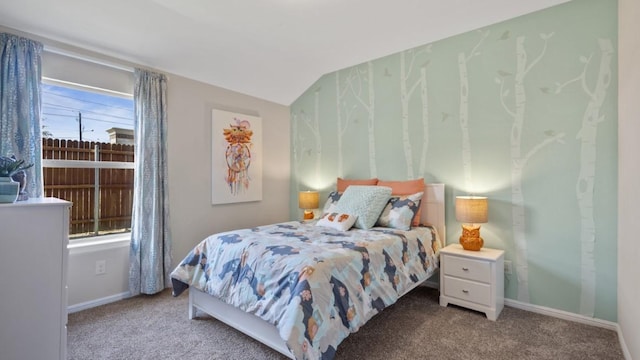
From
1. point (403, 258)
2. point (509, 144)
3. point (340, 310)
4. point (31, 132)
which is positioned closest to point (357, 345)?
point (340, 310)

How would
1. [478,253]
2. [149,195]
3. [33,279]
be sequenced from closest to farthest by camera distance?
[33,279], [478,253], [149,195]

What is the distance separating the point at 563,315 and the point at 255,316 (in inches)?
95.7

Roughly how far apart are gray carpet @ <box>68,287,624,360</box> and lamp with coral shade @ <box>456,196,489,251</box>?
564mm

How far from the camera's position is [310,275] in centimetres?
160

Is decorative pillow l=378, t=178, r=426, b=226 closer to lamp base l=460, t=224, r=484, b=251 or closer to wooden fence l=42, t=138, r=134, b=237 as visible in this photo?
lamp base l=460, t=224, r=484, b=251

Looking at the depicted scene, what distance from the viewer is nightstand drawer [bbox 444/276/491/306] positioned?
2.37 m

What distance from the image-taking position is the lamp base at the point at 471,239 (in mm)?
2559

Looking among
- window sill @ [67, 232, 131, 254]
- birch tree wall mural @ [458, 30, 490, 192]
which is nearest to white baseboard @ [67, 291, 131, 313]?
window sill @ [67, 232, 131, 254]

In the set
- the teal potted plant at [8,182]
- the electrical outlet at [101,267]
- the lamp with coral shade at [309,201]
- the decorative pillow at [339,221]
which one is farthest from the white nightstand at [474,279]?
the electrical outlet at [101,267]

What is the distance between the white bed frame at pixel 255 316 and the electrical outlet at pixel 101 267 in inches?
38.6

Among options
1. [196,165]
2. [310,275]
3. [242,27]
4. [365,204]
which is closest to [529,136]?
[365,204]

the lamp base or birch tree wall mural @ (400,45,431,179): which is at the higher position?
birch tree wall mural @ (400,45,431,179)

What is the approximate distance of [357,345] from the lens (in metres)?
1.96

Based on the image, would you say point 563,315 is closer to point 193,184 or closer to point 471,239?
point 471,239
